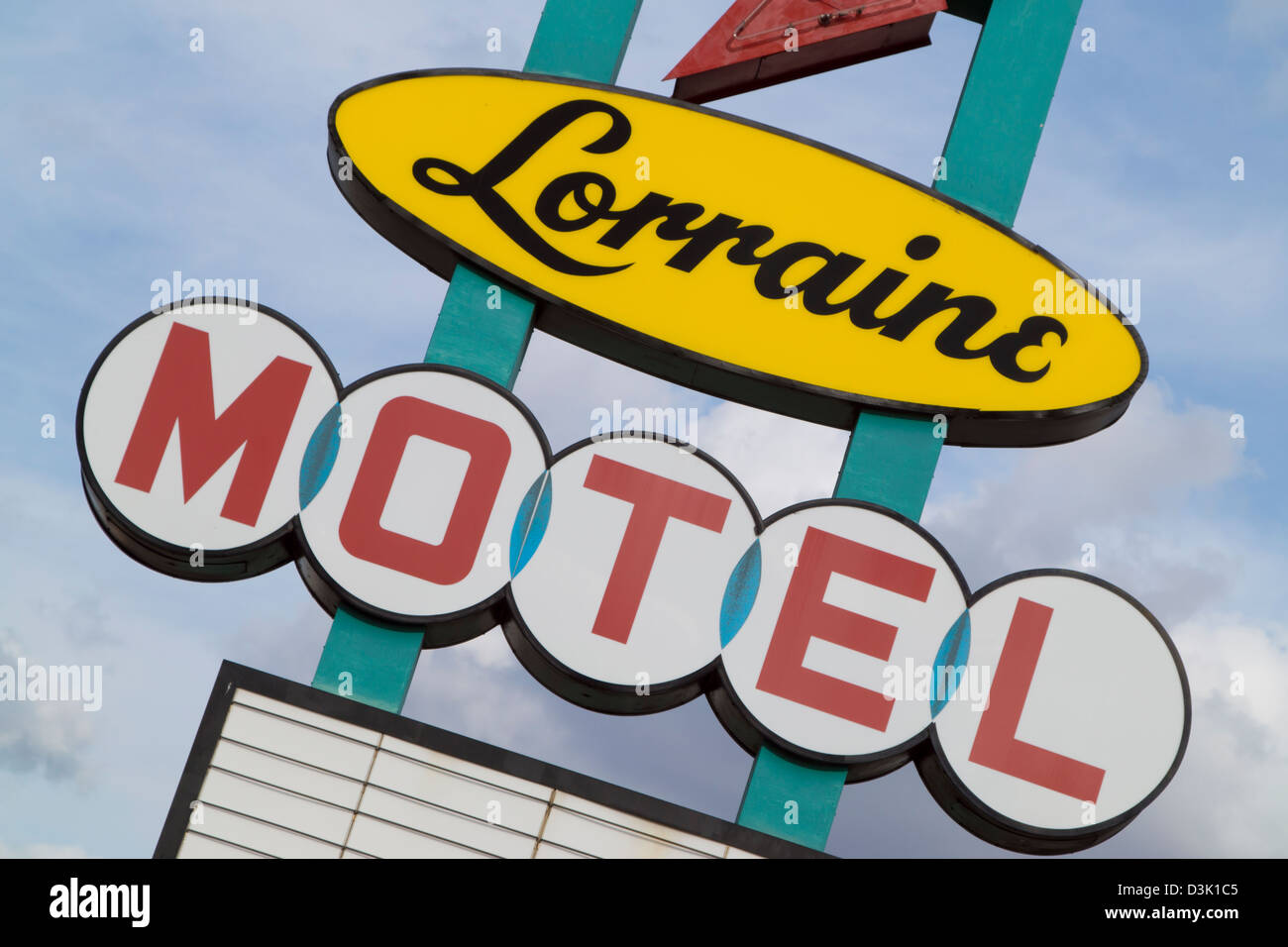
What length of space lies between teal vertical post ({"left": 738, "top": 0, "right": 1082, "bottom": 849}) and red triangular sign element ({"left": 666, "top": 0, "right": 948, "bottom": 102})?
680 millimetres

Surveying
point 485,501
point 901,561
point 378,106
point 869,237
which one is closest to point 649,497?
point 485,501

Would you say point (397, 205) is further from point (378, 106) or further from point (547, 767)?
point (547, 767)

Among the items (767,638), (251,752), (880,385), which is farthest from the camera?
(880,385)

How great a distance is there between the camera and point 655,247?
9992 mm

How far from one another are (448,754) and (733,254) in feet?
14.2

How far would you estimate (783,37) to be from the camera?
34.4 feet

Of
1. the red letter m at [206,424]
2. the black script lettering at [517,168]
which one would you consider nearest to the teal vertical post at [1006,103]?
the black script lettering at [517,168]

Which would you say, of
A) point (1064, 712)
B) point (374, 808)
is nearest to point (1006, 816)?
point (1064, 712)

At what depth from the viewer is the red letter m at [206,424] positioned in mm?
9094

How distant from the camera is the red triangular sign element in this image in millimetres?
10500

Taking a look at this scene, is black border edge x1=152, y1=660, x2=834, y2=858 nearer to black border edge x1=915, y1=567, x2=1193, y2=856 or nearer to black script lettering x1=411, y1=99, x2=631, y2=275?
black border edge x1=915, y1=567, x2=1193, y2=856

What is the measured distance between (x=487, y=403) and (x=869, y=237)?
128 inches

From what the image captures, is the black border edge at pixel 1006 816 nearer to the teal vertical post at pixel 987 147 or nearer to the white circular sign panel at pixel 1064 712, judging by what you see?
the white circular sign panel at pixel 1064 712

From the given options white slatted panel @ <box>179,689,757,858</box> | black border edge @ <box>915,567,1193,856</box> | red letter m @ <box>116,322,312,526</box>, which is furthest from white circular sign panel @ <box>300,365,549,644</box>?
black border edge @ <box>915,567,1193,856</box>
